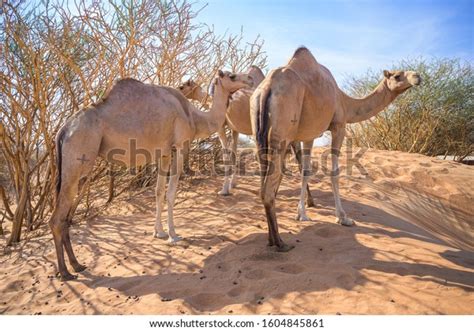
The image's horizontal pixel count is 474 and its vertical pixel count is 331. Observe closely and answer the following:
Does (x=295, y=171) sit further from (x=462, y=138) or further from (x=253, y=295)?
(x=462, y=138)

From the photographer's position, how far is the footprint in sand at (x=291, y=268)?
325 cm

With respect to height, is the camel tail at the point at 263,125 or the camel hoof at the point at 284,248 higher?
the camel tail at the point at 263,125

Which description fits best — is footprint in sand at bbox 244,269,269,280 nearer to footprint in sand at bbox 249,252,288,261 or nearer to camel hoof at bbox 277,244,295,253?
footprint in sand at bbox 249,252,288,261

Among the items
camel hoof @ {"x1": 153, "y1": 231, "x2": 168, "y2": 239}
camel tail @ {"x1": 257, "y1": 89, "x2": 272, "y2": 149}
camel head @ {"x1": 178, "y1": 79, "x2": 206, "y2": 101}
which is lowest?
camel hoof @ {"x1": 153, "y1": 231, "x2": 168, "y2": 239}

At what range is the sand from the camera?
2742 mm

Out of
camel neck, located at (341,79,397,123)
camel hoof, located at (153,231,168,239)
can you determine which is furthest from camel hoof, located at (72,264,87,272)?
camel neck, located at (341,79,397,123)

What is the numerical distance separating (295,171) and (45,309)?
5589 mm

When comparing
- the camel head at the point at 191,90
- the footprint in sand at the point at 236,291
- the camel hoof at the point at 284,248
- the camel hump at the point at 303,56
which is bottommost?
the footprint in sand at the point at 236,291

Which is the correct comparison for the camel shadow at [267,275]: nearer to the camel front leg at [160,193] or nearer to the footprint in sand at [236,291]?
the footprint in sand at [236,291]

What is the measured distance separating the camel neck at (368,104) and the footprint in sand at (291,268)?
9.10 ft

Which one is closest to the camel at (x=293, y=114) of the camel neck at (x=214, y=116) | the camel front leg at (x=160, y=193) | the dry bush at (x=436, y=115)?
the camel neck at (x=214, y=116)
